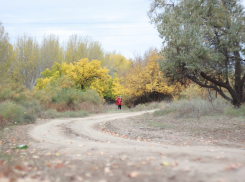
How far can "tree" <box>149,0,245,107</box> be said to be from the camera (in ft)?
40.6

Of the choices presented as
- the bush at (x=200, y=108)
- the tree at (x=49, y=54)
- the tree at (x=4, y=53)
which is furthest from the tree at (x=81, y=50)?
the bush at (x=200, y=108)

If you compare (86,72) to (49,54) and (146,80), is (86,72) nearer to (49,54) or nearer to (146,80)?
(146,80)

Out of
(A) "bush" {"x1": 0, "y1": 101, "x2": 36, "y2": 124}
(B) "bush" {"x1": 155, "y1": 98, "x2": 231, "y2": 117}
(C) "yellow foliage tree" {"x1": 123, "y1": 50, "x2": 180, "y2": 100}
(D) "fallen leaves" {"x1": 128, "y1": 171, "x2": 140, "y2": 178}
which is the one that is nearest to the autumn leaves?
(C) "yellow foliage tree" {"x1": 123, "y1": 50, "x2": 180, "y2": 100}

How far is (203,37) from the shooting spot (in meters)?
13.6

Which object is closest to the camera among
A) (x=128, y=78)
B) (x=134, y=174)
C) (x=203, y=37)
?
(x=134, y=174)

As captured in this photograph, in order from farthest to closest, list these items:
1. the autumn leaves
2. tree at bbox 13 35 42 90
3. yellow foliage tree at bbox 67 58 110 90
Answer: tree at bbox 13 35 42 90
the autumn leaves
yellow foliage tree at bbox 67 58 110 90

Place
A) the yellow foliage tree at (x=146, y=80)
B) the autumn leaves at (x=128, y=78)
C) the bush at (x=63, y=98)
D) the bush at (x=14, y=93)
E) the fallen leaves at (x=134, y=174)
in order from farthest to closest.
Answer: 1. the yellow foliage tree at (x=146, y=80)
2. the autumn leaves at (x=128, y=78)
3. the bush at (x=63, y=98)
4. the bush at (x=14, y=93)
5. the fallen leaves at (x=134, y=174)

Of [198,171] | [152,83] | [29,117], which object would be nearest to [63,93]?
[29,117]

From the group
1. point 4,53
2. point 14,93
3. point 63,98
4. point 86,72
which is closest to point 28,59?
point 4,53

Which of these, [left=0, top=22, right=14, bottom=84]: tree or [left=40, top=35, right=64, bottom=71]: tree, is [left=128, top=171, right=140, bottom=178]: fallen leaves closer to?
[left=0, top=22, right=14, bottom=84]: tree

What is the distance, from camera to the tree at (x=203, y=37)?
12372mm

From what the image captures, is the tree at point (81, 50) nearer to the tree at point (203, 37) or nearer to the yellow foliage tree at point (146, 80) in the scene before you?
the yellow foliage tree at point (146, 80)

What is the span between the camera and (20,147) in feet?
24.1

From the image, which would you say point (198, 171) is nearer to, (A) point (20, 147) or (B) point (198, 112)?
(A) point (20, 147)
